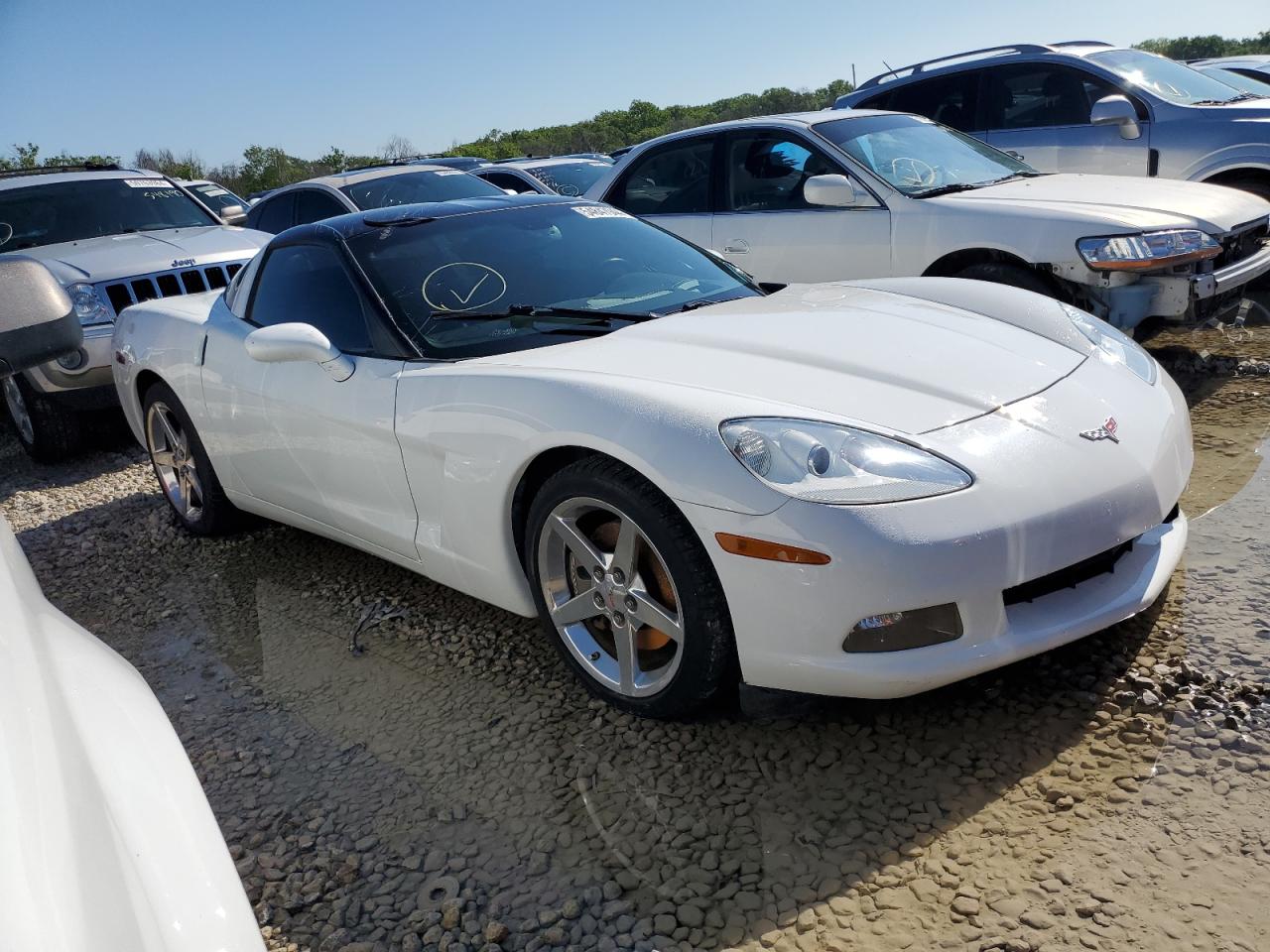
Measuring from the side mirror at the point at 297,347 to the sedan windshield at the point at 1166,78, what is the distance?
19.9 ft

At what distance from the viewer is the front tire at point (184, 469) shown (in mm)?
4539

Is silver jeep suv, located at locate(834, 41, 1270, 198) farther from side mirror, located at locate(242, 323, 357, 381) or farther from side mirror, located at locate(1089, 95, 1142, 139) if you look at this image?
side mirror, located at locate(242, 323, 357, 381)

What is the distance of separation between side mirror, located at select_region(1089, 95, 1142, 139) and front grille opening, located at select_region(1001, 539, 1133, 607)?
5.20 meters

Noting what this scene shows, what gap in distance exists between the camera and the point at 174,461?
4.87 m

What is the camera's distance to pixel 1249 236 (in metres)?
5.31

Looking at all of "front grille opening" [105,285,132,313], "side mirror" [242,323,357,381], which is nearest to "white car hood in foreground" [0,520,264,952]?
"side mirror" [242,323,357,381]

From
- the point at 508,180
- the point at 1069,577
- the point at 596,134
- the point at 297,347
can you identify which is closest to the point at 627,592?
the point at 1069,577

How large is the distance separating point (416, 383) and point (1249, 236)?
4427 millimetres

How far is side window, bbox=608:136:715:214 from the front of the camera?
6.27 m

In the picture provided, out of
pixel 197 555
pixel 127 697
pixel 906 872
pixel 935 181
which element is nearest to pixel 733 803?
pixel 906 872

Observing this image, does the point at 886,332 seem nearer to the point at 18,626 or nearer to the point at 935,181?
the point at 18,626

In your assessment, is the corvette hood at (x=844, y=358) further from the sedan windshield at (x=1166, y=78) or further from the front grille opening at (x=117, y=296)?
the sedan windshield at (x=1166, y=78)

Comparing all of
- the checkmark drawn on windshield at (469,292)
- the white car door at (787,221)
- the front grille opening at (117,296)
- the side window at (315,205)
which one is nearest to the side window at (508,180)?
the side window at (315,205)

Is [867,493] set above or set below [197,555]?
above
